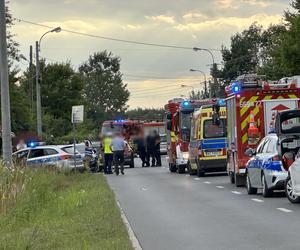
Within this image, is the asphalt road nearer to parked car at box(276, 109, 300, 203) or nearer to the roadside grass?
parked car at box(276, 109, 300, 203)

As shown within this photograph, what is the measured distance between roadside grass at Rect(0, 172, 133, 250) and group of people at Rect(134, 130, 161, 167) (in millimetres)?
19504

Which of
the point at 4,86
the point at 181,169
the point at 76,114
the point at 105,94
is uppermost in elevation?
the point at 105,94

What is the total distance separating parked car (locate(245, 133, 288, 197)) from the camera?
55.7ft

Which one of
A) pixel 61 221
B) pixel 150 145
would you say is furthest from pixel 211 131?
pixel 61 221

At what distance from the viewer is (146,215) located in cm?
1482

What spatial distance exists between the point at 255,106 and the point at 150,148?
61.4 feet

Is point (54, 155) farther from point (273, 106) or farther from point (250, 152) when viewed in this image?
point (250, 152)

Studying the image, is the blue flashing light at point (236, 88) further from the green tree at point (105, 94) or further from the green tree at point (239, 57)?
the green tree at point (105, 94)

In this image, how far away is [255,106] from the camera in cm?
2109

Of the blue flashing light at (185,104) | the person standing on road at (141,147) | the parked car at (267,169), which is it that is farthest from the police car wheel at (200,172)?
the person standing on road at (141,147)

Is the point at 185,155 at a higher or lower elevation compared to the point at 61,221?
higher

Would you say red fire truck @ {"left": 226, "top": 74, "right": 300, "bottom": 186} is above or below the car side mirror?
above

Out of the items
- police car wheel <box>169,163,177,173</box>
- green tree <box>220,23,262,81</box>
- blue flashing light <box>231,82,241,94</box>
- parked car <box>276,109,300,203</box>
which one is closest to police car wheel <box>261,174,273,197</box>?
parked car <box>276,109,300,203</box>

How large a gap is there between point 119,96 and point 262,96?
8826 centimetres
